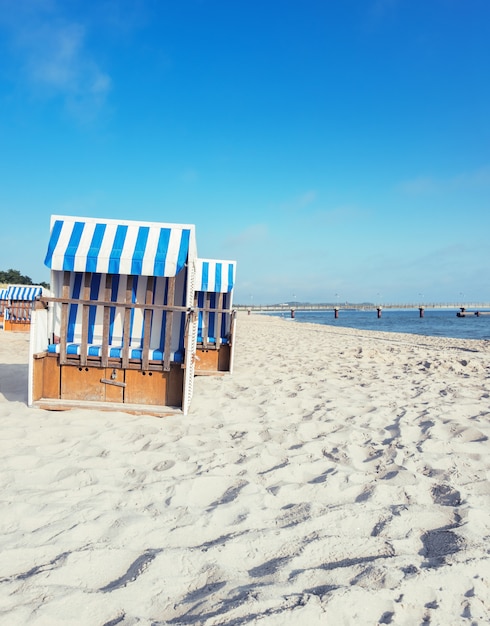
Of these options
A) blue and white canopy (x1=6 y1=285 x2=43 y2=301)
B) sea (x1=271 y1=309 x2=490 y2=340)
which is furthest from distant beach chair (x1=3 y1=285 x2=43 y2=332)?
sea (x1=271 y1=309 x2=490 y2=340)

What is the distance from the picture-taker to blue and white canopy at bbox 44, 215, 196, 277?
4.55 meters

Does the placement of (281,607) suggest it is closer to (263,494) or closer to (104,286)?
(263,494)

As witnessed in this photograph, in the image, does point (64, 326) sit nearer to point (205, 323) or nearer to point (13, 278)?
point (205, 323)

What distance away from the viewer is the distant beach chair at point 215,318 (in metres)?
7.66

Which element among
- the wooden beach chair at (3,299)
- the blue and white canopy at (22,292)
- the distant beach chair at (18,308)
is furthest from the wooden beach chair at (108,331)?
the wooden beach chair at (3,299)

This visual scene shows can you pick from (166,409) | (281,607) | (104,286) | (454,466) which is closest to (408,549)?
(281,607)

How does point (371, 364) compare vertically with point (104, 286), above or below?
below

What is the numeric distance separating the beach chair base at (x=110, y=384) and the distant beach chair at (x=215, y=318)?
2.59 m

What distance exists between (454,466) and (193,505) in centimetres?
203

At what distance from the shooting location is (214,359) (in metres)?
7.68

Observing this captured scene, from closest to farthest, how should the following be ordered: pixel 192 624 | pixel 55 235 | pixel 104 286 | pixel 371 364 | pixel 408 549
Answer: pixel 192 624, pixel 408 549, pixel 55 235, pixel 104 286, pixel 371 364

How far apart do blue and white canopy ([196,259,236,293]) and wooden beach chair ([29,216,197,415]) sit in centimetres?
280

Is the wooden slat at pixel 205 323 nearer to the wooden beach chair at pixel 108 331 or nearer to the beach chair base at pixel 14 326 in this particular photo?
the wooden beach chair at pixel 108 331

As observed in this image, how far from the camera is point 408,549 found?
2.21 meters
